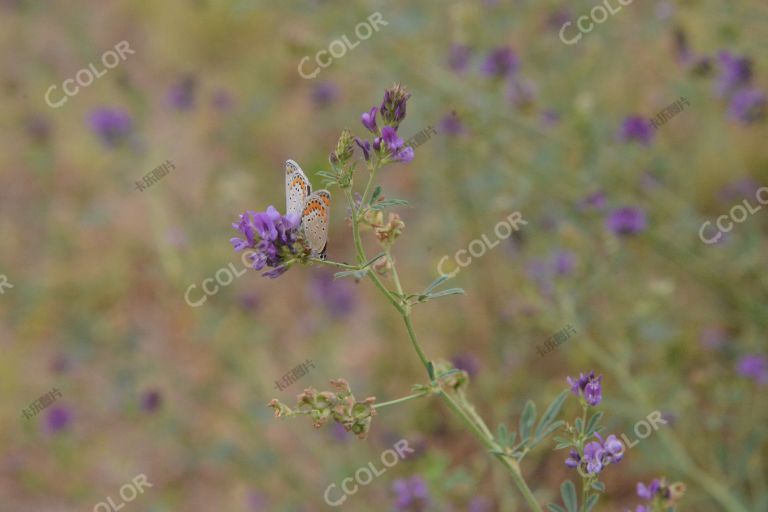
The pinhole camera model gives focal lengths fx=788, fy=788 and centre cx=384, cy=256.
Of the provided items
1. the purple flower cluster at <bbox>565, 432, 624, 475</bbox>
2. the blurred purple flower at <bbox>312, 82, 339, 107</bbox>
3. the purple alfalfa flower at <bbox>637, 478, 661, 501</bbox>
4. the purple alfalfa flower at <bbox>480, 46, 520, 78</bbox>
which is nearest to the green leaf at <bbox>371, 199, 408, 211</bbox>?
the purple flower cluster at <bbox>565, 432, 624, 475</bbox>

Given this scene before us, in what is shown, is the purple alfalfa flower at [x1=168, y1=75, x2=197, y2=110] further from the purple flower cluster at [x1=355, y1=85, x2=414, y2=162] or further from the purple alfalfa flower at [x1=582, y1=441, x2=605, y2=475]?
the purple alfalfa flower at [x1=582, y1=441, x2=605, y2=475]

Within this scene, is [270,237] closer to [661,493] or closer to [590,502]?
[590,502]

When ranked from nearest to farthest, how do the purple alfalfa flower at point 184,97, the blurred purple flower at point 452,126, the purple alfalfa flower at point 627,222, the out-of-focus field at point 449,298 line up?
1. the purple alfalfa flower at point 627,222
2. the out-of-focus field at point 449,298
3. the blurred purple flower at point 452,126
4. the purple alfalfa flower at point 184,97

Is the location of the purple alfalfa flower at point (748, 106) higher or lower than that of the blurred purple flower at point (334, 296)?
lower

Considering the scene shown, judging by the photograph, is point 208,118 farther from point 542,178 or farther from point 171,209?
point 542,178

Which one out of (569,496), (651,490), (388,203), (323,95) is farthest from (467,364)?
(323,95)

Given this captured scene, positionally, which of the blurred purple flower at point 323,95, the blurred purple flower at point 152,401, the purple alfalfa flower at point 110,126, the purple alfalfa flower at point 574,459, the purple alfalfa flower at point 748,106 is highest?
the purple alfalfa flower at point 110,126

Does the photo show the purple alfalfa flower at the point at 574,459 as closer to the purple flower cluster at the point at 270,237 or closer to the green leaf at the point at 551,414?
the green leaf at the point at 551,414

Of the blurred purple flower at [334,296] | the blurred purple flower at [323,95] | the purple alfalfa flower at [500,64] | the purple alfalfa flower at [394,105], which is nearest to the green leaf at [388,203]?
the purple alfalfa flower at [394,105]
